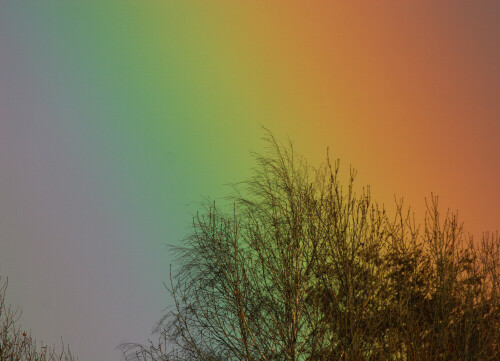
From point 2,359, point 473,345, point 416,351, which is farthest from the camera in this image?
point 2,359

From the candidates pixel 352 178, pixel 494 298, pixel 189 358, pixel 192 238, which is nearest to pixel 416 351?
pixel 352 178

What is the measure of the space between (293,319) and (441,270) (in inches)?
146

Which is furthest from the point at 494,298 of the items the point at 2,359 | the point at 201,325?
the point at 2,359

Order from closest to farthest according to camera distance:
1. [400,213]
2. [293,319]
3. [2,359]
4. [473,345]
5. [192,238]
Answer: [293,319] < [400,213] < [473,345] < [2,359] < [192,238]

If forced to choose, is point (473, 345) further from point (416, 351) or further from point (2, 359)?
point (2, 359)

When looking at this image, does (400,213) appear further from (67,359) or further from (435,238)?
(67,359)

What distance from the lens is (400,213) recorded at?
12891 mm

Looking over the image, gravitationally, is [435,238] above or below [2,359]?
above

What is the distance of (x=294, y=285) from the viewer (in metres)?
11.6

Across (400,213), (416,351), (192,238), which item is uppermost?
(192,238)

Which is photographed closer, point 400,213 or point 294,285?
point 294,285

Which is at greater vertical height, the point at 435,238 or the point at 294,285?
the point at 435,238

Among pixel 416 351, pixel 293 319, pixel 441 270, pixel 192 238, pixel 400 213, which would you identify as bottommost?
pixel 416 351

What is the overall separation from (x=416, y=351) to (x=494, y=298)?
3926 millimetres
